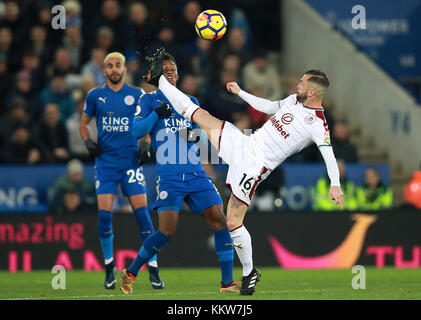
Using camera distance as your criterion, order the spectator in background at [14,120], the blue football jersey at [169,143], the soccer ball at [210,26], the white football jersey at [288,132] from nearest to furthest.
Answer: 1. the white football jersey at [288,132]
2. the blue football jersey at [169,143]
3. the soccer ball at [210,26]
4. the spectator in background at [14,120]

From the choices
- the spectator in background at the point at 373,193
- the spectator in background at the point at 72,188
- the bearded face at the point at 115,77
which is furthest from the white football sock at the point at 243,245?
the spectator in background at the point at 373,193

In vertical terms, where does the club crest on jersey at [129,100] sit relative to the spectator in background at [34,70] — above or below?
below

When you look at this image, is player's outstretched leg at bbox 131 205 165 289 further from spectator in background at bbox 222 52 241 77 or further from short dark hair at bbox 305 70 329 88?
spectator in background at bbox 222 52 241 77

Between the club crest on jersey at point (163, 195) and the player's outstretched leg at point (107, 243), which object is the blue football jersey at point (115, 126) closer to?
the player's outstretched leg at point (107, 243)

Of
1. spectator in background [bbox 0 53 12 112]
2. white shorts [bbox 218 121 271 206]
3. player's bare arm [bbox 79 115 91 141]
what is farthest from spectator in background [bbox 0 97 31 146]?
white shorts [bbox 218 121 271 206]

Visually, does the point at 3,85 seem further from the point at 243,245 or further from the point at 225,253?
the point at 243,245

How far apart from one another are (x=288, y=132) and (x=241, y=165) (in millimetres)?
550

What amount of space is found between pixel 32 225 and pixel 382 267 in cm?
490

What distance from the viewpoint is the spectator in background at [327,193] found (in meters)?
14.8

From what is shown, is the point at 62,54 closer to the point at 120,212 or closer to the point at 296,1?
the point at 120,212

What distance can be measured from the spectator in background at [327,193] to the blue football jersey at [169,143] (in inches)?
213

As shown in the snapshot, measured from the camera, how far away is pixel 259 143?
9367mm

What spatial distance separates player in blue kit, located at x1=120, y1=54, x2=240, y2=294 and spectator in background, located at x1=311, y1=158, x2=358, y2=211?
210 inches

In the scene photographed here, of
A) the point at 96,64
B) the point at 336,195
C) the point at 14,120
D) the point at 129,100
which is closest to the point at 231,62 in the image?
the point at 96,64
